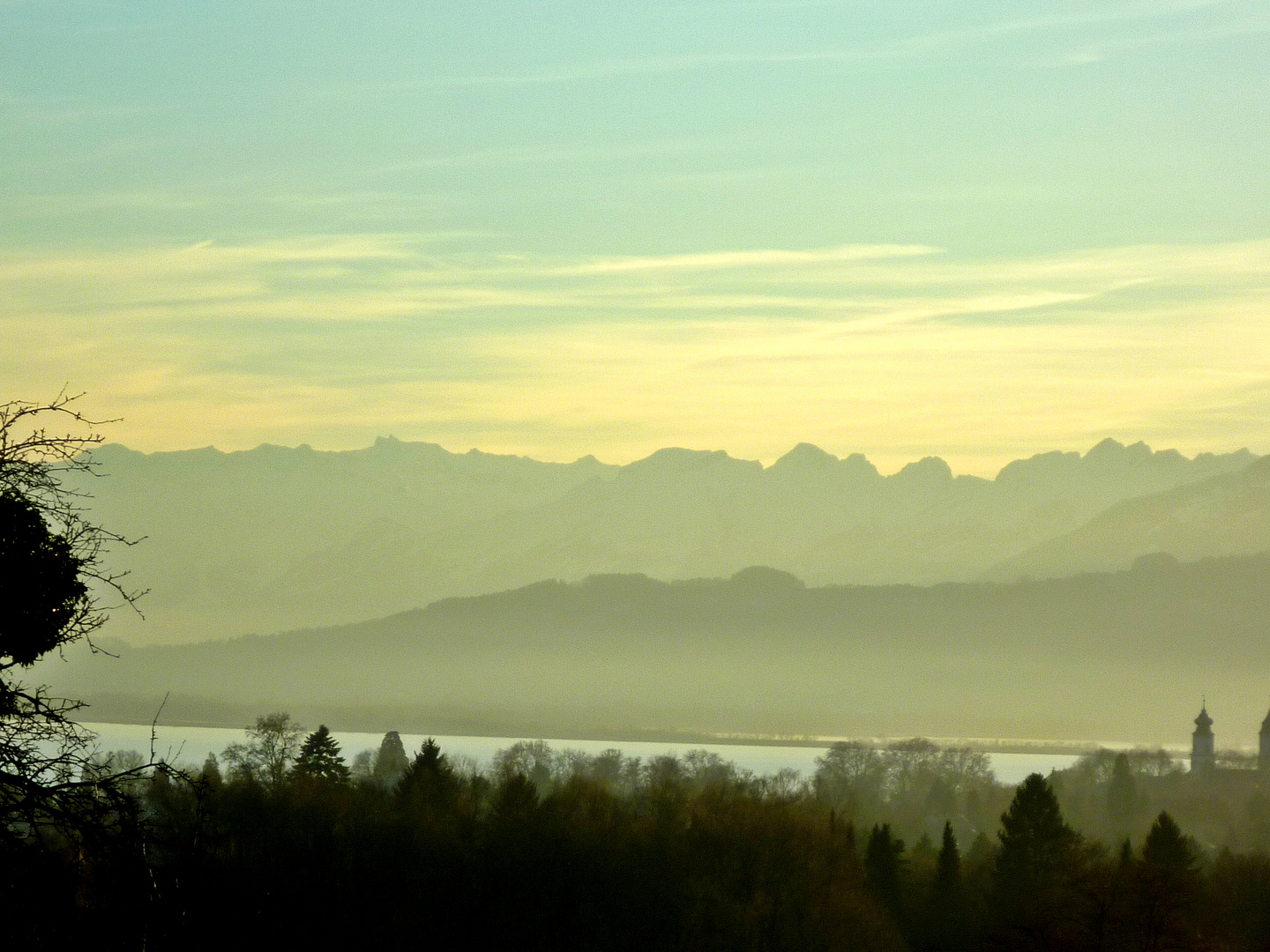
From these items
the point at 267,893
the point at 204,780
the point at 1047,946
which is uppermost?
the point at 204,780

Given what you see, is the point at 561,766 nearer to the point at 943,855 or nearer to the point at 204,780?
the point at 943,855

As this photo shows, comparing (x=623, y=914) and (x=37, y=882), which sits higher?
(x=37, y=882)

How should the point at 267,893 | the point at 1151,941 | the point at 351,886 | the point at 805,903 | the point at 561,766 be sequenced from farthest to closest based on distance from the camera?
the point at 561,766, the point at 805,903, the point at 1151,941, the point at 351,886, the point at 267,893

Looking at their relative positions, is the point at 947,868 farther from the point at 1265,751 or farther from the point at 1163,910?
the point at 1265,751

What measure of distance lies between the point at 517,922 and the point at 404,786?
27.5 metres

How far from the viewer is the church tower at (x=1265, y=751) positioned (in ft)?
589

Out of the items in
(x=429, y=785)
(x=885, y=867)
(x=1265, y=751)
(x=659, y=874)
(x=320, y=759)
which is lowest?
(x=885, y=867)

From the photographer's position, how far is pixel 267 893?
39.4 ft

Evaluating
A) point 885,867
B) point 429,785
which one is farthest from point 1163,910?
point 429,785

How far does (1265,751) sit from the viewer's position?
191 meters

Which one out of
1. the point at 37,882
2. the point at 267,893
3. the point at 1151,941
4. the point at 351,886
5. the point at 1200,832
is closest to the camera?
the point at 37,882

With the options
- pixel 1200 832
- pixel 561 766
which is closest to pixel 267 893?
pixel 1200 832

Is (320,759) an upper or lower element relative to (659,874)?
upper

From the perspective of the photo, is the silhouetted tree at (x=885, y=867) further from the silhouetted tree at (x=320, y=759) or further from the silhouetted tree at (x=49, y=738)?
the silhouetted tree at (x=49, y=738)
